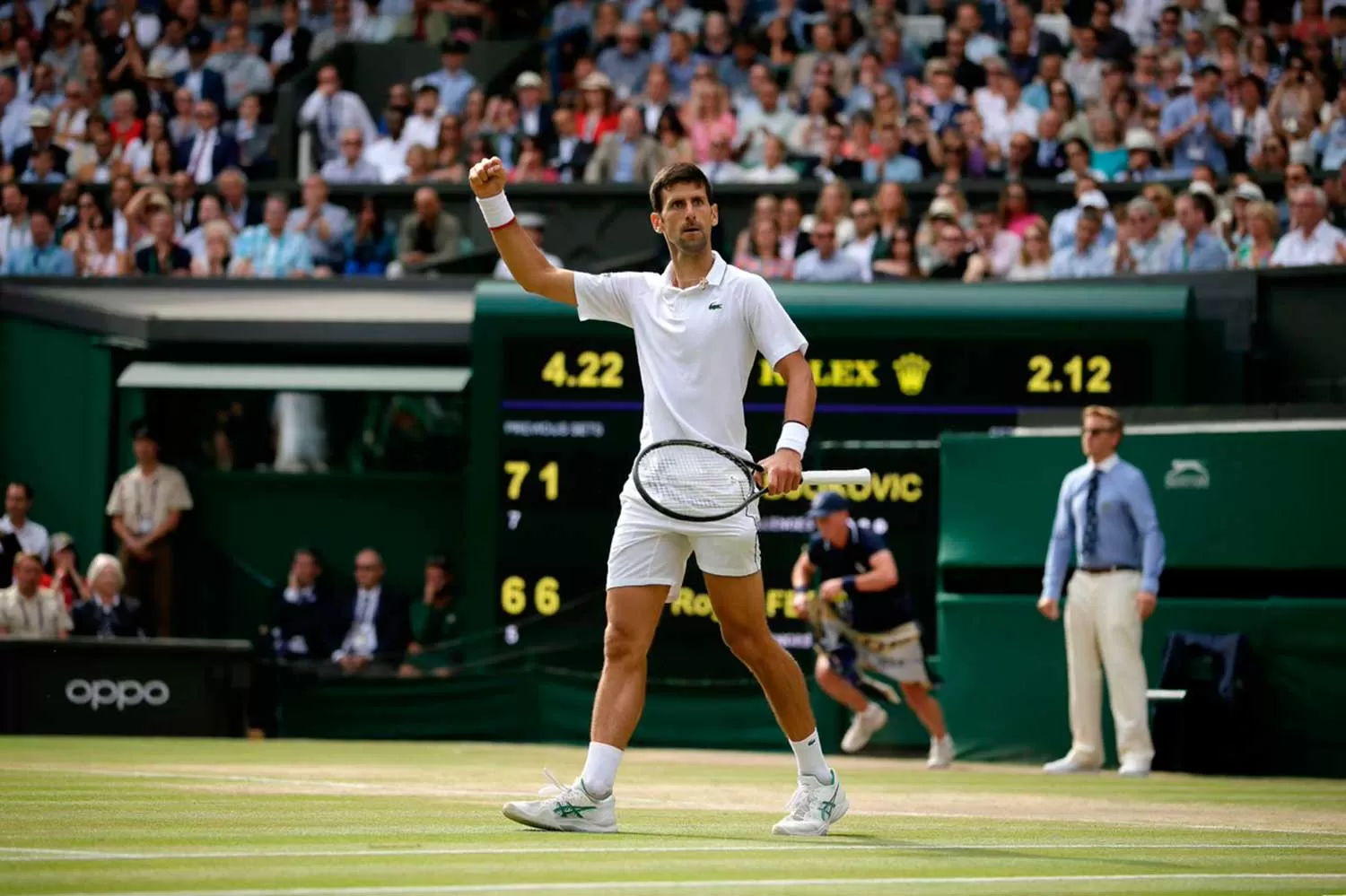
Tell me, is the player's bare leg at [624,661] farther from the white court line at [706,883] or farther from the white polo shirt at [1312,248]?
the white polo shirt at [1312,248]

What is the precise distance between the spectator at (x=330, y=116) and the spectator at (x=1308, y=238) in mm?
9356

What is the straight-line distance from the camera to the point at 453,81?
2291cm

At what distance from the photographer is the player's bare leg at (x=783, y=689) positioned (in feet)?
25.4

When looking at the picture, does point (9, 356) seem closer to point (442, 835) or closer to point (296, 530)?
point (296, 530)

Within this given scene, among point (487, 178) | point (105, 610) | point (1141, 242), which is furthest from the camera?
point (1141, 242)

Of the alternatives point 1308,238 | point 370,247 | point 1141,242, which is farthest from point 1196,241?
point 370,247

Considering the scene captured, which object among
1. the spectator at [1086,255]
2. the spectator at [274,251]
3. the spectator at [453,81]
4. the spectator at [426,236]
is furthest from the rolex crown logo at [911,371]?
the spectator at [453,81]

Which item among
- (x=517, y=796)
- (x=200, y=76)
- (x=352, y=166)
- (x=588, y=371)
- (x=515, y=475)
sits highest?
(x=200, y=76)

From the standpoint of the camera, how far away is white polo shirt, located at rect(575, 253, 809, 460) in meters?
7.82

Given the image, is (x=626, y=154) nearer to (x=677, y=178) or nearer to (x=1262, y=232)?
(x=1262, y=232)

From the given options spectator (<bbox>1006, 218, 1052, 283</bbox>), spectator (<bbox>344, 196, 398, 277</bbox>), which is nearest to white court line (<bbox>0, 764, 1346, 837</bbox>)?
spectator (<bbox>1006, 218, 1052, 283</bbox>)

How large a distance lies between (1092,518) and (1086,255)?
4.30 meters

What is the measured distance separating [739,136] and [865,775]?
357 inches

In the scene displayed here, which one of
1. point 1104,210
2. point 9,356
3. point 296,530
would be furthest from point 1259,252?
point 9,356
